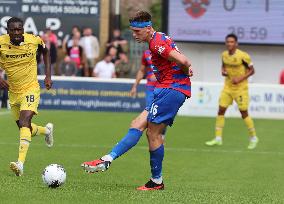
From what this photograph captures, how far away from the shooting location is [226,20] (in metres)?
30.2

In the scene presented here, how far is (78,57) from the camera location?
97.5 ft

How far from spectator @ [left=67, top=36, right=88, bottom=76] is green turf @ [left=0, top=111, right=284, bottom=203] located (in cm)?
551

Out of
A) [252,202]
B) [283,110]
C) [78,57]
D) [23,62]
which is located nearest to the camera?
[252,202]

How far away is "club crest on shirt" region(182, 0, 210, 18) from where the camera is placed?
3016 cm

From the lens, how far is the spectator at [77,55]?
2969 cm

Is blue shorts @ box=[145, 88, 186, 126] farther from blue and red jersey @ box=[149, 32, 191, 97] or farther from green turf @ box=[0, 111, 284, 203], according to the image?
green turf @ box=[0, 111, 284, 203]

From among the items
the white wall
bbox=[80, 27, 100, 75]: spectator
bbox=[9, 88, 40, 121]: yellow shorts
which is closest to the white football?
bbox=[9, 88, 40, 121]: yellow shorts

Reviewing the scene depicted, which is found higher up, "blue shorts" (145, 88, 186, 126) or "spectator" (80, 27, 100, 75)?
"blue shorts" (145, 88, 186, 126)

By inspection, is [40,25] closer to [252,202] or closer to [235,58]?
[235,58]

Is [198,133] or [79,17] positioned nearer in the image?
[198,133]

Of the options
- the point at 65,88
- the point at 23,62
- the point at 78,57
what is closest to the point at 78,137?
the point at 23,62

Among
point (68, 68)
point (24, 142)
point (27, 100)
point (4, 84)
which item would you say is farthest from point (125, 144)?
point (68, 68)

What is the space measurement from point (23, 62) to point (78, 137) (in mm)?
6508

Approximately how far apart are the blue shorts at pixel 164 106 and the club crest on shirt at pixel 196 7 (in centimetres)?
1967
